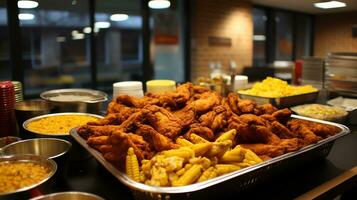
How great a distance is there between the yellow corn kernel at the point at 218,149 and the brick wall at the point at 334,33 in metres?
8.35

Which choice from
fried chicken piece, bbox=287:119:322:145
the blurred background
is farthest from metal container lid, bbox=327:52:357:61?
fried chicken piece, bbox=287:119:322:145

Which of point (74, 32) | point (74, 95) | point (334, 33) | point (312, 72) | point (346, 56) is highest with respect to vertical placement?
point (334, 33)

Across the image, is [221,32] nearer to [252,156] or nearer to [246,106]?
[246,106]

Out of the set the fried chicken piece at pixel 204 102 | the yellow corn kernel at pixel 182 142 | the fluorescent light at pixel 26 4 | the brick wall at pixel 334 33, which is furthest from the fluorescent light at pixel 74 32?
the brick wall at pixel 334 33

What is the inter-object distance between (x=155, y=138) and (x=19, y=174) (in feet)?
1.39

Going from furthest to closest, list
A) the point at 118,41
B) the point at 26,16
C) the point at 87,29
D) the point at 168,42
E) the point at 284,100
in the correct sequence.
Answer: the point at 118,41 → the point at 168,42 → the point at 87,29 → the point at 26,16 → the point at 284,100

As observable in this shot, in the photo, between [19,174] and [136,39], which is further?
[136,39]

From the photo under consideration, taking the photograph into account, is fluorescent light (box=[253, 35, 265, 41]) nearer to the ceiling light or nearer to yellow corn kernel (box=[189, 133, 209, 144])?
the ceiling light

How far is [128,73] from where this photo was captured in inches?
226

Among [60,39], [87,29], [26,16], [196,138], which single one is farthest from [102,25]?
[196,138]

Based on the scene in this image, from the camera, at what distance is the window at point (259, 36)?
7.06 m

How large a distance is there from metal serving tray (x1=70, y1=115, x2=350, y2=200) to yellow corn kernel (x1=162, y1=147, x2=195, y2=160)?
→ 109 mm

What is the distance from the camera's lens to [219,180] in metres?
0.85

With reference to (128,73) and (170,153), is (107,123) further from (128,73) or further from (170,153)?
(128,73)
